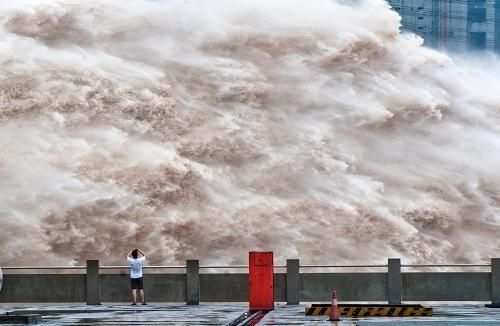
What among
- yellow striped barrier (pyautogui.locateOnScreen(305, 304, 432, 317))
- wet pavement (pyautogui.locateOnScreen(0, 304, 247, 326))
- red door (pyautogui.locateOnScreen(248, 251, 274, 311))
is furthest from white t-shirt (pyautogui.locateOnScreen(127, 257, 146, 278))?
yellow striped barrier (pyautogui.locateOnScreen(305, 304, 432, 317))

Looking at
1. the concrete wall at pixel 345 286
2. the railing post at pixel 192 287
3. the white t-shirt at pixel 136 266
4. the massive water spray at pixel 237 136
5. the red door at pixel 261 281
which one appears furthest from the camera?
the massive water spray at pixel 237 136

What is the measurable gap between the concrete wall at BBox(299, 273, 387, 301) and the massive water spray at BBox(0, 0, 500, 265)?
1174 cm

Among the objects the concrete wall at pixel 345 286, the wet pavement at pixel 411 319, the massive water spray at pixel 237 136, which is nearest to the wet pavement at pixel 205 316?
the wet pavement at pixel 411 319

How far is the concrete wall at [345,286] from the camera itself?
27703mm

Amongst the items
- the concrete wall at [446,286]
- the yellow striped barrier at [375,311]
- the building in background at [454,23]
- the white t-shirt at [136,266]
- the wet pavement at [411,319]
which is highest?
the building in background at [454,23]

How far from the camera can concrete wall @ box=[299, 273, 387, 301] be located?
27703 millimetres

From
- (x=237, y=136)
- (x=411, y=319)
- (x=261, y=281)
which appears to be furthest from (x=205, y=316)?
(x=237, y=136)

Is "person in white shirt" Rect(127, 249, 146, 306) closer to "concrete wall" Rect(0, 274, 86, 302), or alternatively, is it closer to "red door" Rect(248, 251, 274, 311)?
"concrete wall" Rect(0, 274, 86, 302)

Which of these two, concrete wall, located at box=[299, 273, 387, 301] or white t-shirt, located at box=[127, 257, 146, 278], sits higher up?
white t-shirt, located at box=[127, 257, 146, 278]

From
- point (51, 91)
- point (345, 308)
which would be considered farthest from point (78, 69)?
point (345, 308)

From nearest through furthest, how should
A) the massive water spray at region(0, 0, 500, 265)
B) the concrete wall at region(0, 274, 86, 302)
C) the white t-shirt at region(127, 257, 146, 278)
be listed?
1. the white t-shirt at region(127, 257, 146, 278)
2. the concrete wall at region(0, 274, 86, 302)
3. the massive water spray at region(0, 0, 500, 265)

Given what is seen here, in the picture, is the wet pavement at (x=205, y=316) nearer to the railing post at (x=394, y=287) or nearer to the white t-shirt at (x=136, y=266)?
the white t-shirt at (x=136, y=266)

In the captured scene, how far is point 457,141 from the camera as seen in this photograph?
151 feet

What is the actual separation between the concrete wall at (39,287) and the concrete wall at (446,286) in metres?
7.19
